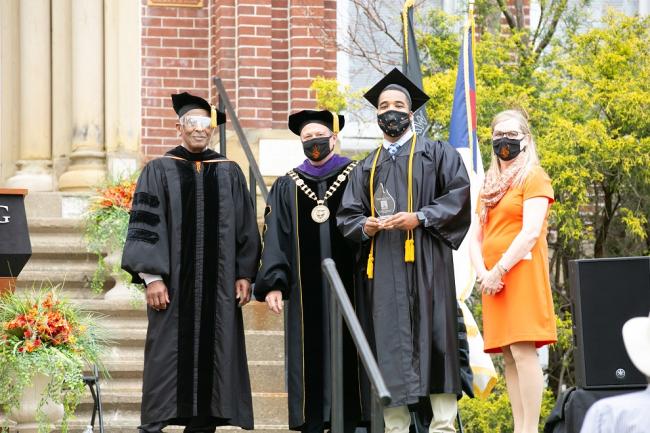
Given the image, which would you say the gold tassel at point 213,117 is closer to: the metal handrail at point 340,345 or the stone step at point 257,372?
the metal handrail at point 340,345

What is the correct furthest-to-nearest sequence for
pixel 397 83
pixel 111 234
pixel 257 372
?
1. pixel 111 234
2. pixel 257 372
3. pixel 397 83

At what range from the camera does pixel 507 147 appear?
7641mm

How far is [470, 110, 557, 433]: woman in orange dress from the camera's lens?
7.48m

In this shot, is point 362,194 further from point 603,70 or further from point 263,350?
point 603,70

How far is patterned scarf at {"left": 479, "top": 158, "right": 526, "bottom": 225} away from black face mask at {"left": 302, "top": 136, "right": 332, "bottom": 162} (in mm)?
897

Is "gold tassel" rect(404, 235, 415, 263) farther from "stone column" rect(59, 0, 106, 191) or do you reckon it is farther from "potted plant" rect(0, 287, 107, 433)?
"stone column" rect(59, 0, 106, 191)

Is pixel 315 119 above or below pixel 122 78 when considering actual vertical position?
below

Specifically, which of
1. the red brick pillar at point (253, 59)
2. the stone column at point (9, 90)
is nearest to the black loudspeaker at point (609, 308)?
the red brick pillar at point (253, 59)

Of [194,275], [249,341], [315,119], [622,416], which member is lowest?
[249,341]

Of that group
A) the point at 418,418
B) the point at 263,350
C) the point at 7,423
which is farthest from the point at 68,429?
the point at 418,418

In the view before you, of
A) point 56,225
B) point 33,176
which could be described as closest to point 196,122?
point 56,225

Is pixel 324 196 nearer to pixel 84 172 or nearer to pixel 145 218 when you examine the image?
pixel 145 218

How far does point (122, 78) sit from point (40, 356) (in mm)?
4729

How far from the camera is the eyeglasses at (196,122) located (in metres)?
7.99
